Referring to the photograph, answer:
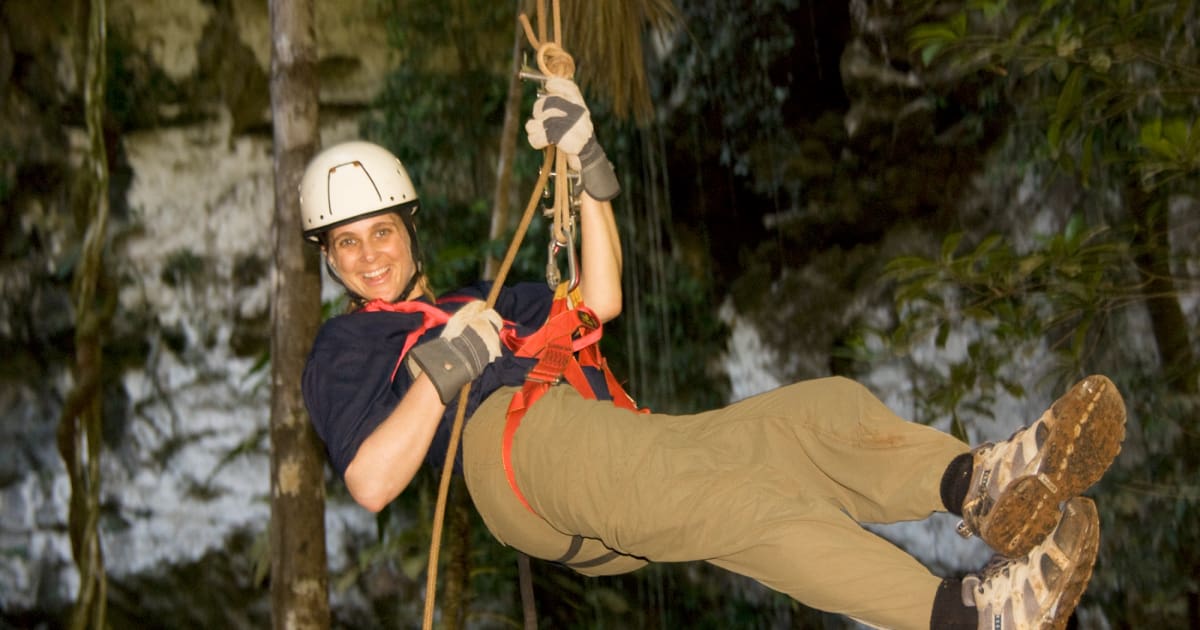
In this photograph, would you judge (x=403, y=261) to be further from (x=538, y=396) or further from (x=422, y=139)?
(x=422, y=139)

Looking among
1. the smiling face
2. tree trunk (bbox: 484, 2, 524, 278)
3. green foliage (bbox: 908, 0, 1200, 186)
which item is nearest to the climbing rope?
the smiling face

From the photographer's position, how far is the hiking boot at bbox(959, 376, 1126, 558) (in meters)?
1.35

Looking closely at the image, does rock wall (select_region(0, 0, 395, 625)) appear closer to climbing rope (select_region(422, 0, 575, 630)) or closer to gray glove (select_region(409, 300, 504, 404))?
climbing rope (select_region(422, 0, 575, 630))

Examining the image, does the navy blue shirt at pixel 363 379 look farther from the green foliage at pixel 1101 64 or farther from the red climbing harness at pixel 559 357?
the green foliage at pixel 1101 64

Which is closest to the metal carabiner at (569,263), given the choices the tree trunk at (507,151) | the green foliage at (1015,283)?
the green foliage at (1015,283)

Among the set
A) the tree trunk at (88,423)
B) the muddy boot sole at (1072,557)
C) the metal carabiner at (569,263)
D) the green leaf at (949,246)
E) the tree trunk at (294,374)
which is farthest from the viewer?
the tree trunk at (88,423)

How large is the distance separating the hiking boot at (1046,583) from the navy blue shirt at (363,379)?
0.81 metres

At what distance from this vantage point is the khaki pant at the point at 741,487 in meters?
1.35

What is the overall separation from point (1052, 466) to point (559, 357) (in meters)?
0.73

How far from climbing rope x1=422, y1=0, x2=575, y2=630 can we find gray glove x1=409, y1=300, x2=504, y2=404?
3cm

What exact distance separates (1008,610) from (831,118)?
15.7ft

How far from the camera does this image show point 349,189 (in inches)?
77.3

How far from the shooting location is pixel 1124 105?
8.73 feet

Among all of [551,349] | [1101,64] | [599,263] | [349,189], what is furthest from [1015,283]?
[349,189]
